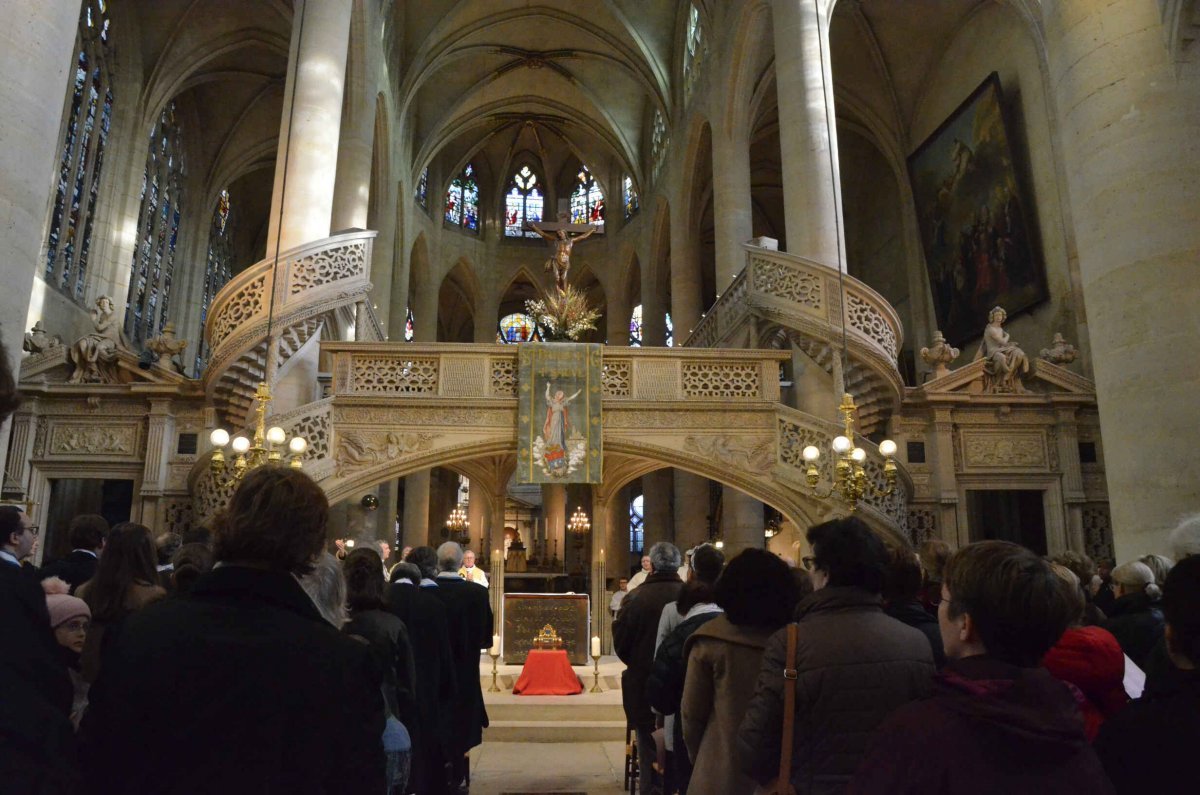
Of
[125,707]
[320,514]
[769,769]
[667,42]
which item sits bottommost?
[769,769]

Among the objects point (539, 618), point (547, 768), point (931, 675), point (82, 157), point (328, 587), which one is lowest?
point (547, 768)

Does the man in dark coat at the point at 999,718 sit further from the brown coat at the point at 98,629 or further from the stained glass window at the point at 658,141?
the stained glass window at the point at 658,141

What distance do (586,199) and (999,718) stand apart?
2955cm

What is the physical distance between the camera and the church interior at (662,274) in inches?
237

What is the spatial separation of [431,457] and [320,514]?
8.96 meters

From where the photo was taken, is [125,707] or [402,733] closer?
[125,707]

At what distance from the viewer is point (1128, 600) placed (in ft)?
10.3

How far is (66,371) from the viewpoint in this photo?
12016 mm

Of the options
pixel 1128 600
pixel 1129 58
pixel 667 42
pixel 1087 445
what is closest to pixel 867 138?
pixel 667 42

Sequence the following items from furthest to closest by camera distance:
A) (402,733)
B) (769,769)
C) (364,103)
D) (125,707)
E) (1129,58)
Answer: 1. (364,103)
2. (1129,58)
3. (402,733)
4. (769,769)
5. (125,707)

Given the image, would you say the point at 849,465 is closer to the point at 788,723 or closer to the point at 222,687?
the point at 788,723

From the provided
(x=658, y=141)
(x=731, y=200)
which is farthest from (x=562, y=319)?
(x=658, y=141)

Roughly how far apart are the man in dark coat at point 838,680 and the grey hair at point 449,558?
8.60 feet

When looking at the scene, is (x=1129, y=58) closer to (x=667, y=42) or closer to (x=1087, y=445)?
(x=1087, y=445)
